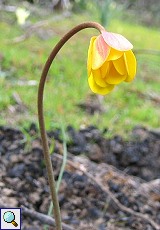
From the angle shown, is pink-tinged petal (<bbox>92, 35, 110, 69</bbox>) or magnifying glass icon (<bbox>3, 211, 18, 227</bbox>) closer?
pink-tinged petal (<bbox>92, 35, 110, 69</bbox>)

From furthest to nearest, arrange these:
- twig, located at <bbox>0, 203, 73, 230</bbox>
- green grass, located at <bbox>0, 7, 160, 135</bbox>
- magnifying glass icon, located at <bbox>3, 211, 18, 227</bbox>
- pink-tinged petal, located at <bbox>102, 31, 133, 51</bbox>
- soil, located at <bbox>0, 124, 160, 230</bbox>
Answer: green grass, located at <bbox>0, 7, 160, 135</bbox>, soil, located at <bbox>0, 124, 160, 230</bbox>, twig, located at <bbox>0, 203, 73, 230</bbox>, magnifying glass icon, located at <bbox>3, 211, 18, 227</bbox>, pink-tinged petal, located at <bbox>102, 31, 133, 51</bbox>

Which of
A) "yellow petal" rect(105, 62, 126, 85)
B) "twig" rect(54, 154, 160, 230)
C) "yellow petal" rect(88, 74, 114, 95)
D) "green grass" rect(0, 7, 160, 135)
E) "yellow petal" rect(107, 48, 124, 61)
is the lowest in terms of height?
"twig" rect(54, 154, 160, 230)

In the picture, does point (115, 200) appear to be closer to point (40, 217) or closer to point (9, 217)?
point (40, 217)

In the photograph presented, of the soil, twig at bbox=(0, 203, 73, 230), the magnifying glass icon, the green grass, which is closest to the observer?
the magnifying glass icon

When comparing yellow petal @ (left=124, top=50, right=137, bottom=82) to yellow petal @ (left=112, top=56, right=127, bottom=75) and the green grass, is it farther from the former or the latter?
the green grass

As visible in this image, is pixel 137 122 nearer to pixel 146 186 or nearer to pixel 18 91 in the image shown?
pixel 18 91

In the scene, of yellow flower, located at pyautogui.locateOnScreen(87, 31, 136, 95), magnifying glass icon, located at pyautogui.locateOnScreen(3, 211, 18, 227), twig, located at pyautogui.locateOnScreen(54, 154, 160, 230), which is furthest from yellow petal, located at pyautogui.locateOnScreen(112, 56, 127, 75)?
twig, located at pyautogui.locateOnScreen(54, 154, 160, 230)
